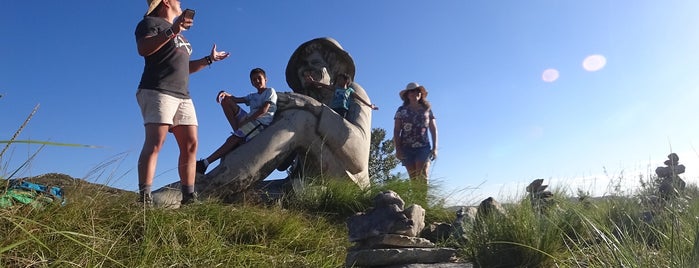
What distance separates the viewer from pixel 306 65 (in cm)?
610

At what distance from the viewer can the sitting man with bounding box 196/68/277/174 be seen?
15.8 feet

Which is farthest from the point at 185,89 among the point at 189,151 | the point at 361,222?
the point at 361,222

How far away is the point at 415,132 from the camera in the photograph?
6.22 m

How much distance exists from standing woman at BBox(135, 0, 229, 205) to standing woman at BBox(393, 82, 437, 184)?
3082 millimetres

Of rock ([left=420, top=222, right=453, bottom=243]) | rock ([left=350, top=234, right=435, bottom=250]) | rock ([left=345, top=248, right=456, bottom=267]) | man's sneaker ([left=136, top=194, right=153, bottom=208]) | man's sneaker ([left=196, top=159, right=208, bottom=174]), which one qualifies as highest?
man's sneaker ([left=196, top=159, right=208, bottom=174])

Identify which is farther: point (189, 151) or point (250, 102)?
point (250, 102)

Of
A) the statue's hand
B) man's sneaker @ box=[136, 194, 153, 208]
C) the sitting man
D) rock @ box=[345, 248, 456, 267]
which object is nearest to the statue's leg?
the sitting man

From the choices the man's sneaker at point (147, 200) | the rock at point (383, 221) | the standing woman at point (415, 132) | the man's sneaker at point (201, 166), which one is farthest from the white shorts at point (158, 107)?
the standing woman at point (415, 132)

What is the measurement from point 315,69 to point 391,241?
3237mm

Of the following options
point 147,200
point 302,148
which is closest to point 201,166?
point 302,148

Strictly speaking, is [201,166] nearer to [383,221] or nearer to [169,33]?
[169,33]

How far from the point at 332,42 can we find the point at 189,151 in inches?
111

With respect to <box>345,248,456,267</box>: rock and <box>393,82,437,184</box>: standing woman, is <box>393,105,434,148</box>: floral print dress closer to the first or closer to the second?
<box>393,82,437,184</box>: standing woman

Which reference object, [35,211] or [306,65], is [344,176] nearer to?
[306,65]
